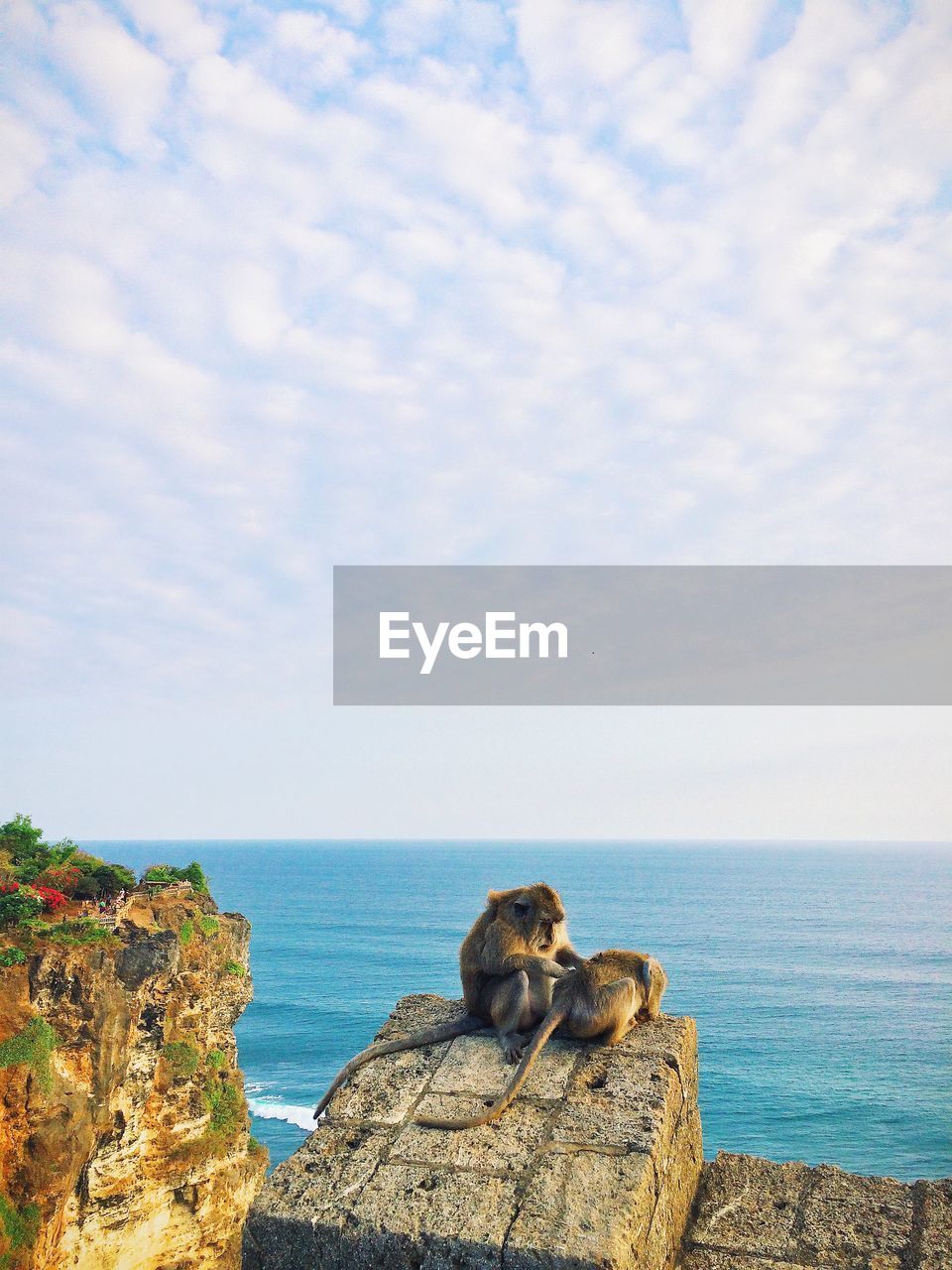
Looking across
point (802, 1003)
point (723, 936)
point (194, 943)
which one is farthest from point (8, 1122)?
point (723, 936)

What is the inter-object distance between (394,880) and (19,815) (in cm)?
12732

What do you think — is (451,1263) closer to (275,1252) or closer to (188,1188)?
(275,1252)

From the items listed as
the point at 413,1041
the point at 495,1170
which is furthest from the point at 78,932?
the point at 495,1170

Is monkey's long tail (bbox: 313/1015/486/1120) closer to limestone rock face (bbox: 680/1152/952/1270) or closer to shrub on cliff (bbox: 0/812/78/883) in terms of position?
limestone rock face (bbox: 680/1152/952/1270)

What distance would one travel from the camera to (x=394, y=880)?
14825 cm

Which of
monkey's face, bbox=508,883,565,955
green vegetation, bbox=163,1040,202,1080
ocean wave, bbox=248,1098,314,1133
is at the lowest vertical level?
ocean wave, bbox=248,1098,314,1133

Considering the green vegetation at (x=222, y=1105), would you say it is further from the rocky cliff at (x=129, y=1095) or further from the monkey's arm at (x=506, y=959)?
the monkey's arm at (x=506, y=959)

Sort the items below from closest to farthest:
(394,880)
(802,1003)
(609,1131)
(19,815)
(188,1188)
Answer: (609,1131) → (188,1188) → (19,815) → (802,1003) → (394,880)

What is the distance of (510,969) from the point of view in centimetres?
424

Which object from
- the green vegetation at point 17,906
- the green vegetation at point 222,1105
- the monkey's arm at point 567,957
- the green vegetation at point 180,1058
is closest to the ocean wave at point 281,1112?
the green vegetation at point 222,1105

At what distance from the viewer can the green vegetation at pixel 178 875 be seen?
83.1ft

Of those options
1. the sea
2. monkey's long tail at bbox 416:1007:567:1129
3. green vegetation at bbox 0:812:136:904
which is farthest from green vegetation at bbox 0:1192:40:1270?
monkey's long tail at bbox 416:1007:567:1129

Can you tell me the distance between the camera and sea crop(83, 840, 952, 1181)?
39.5 m

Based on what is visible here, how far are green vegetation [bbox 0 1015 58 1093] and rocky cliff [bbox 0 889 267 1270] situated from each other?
22 millimetres
